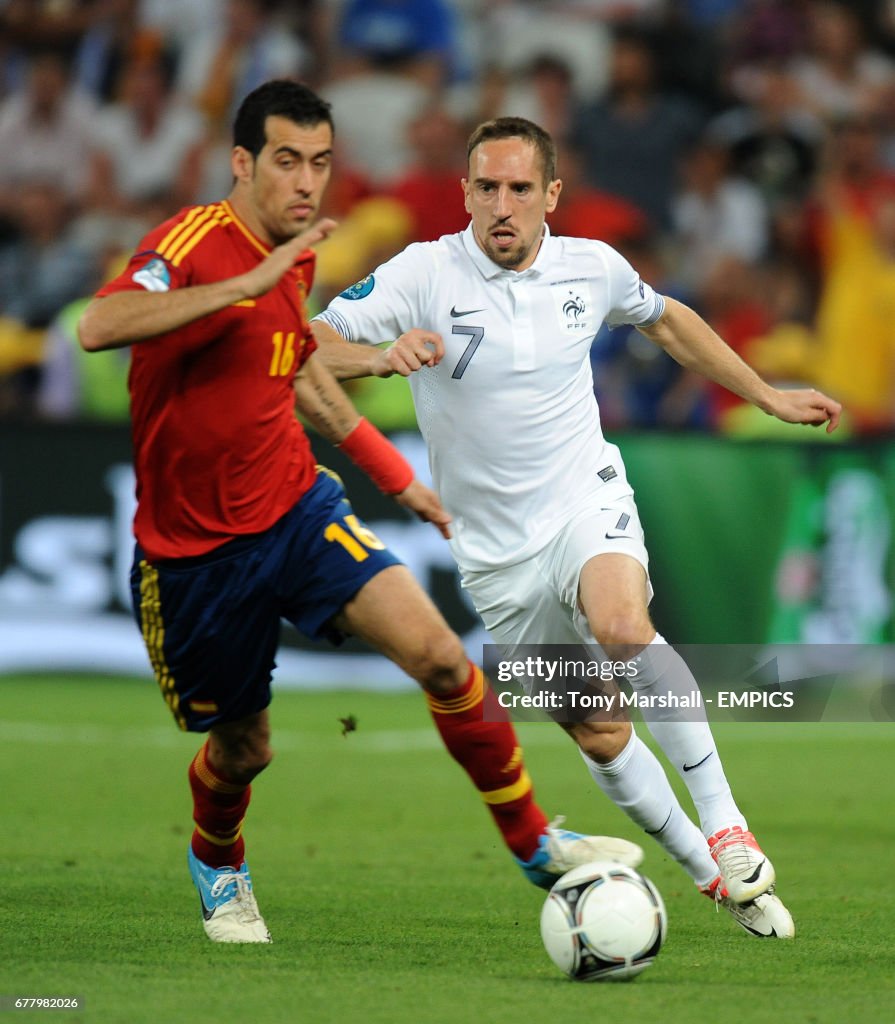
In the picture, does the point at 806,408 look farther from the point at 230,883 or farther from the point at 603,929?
the point at 230,883

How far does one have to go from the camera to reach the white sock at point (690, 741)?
564cm

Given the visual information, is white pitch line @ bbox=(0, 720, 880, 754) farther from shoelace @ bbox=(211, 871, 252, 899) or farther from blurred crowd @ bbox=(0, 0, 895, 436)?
shoelace @ bbox=(211, 871, 252, 899)

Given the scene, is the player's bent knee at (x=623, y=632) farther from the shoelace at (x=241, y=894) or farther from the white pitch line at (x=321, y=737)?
the white pitch line at (x=321, y=737)

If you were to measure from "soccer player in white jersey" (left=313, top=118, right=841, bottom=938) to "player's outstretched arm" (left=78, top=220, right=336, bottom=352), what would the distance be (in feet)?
2.83

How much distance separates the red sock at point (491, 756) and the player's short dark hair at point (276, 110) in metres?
1.60

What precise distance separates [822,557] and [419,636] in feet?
21.8

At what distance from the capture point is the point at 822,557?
37.0ft

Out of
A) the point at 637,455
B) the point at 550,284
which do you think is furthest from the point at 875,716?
the point at 550,284

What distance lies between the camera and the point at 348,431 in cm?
533

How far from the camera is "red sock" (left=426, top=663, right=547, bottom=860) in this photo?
17.0ft

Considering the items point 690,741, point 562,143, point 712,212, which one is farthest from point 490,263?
point 712,212

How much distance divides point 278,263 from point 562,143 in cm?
977

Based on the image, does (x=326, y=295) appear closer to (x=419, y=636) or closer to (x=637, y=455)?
(x=637, y=455)

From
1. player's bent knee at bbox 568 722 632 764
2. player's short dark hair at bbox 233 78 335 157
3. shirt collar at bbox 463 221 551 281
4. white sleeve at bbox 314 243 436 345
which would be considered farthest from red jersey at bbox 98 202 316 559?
player's bent knee at bbox 568 722 632 764
